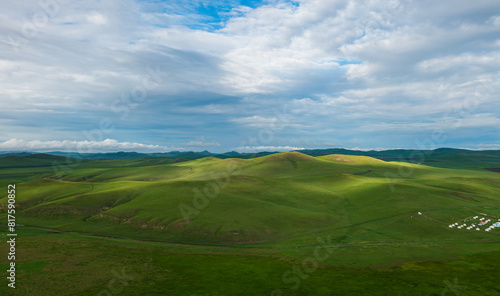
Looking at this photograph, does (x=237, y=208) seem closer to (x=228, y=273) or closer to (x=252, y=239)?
(x=252, y=239)

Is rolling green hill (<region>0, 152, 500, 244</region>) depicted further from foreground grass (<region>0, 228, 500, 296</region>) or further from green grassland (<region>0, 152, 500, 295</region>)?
foreground grass (<region>0, 228, 500, 296</region>)

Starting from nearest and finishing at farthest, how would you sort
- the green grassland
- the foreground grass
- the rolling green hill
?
1. the foreground grass
2. the green grassland
3. the rolling green hill

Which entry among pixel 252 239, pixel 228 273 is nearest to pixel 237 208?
pixel 252 239

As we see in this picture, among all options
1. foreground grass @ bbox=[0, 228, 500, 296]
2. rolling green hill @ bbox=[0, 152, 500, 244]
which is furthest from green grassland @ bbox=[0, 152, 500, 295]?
rolling green hill @ bbox=[0, 152, 500, 244]

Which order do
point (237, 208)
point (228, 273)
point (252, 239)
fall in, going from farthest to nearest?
1. point (237, 208)
2. point (252, 239)
3. point (228, 273)

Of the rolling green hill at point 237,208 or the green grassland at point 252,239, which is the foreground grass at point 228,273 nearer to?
the green grassland at point 252,239

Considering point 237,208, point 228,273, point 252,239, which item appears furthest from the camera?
point 237,208

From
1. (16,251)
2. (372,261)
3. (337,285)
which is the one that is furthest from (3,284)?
(372,261)

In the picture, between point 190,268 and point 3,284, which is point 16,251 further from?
point 190,268

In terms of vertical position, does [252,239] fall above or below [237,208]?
below

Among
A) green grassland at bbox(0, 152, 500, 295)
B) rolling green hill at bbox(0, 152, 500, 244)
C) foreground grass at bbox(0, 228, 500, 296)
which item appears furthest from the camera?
rolling green hill at bbox(0, 152, 500, 244)
